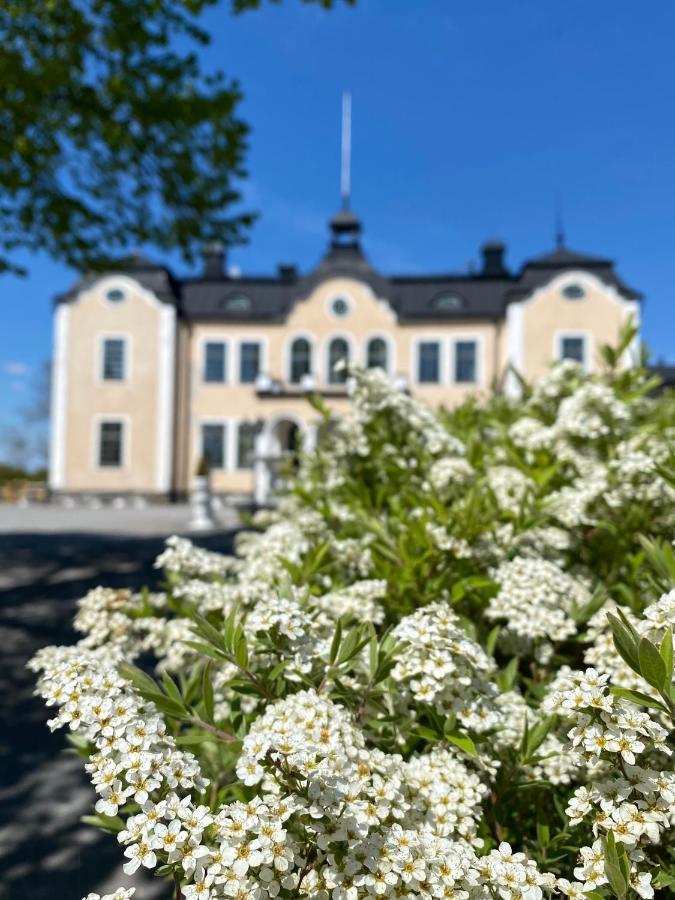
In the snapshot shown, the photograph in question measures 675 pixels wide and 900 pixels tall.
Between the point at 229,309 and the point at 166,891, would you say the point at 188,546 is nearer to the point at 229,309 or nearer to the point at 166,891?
the point at 166,891

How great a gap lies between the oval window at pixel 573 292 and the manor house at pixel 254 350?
0.04m

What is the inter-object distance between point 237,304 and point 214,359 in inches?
114

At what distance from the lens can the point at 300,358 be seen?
950 inches

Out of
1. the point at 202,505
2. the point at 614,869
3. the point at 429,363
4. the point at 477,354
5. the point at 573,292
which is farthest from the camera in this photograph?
the point at 429,363

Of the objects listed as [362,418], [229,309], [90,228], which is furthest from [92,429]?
[362,418]

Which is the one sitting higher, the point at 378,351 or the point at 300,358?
the point at 378,351

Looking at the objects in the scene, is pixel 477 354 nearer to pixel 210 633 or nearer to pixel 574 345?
pixel 574 345

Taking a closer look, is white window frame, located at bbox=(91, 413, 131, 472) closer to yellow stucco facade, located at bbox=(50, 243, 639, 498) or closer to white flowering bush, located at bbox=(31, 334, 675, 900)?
yellow stucco facade, located at bbox=(50, 243, 639, 498)

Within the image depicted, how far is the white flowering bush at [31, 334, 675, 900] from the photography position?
3.40 feet

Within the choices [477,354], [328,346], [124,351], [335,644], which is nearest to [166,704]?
[335,644]

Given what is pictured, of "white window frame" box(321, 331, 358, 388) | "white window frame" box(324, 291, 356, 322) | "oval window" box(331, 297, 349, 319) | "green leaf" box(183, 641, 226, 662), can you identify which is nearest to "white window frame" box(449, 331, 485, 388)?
"white window frame" box(321, 331, 358, 388)

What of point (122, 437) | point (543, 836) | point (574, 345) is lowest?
point (543, 836)

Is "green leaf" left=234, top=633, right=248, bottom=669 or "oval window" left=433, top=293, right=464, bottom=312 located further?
"oval window" left=433, top=293, right=464, bottom=312

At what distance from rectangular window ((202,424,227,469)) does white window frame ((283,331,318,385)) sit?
3.64m
